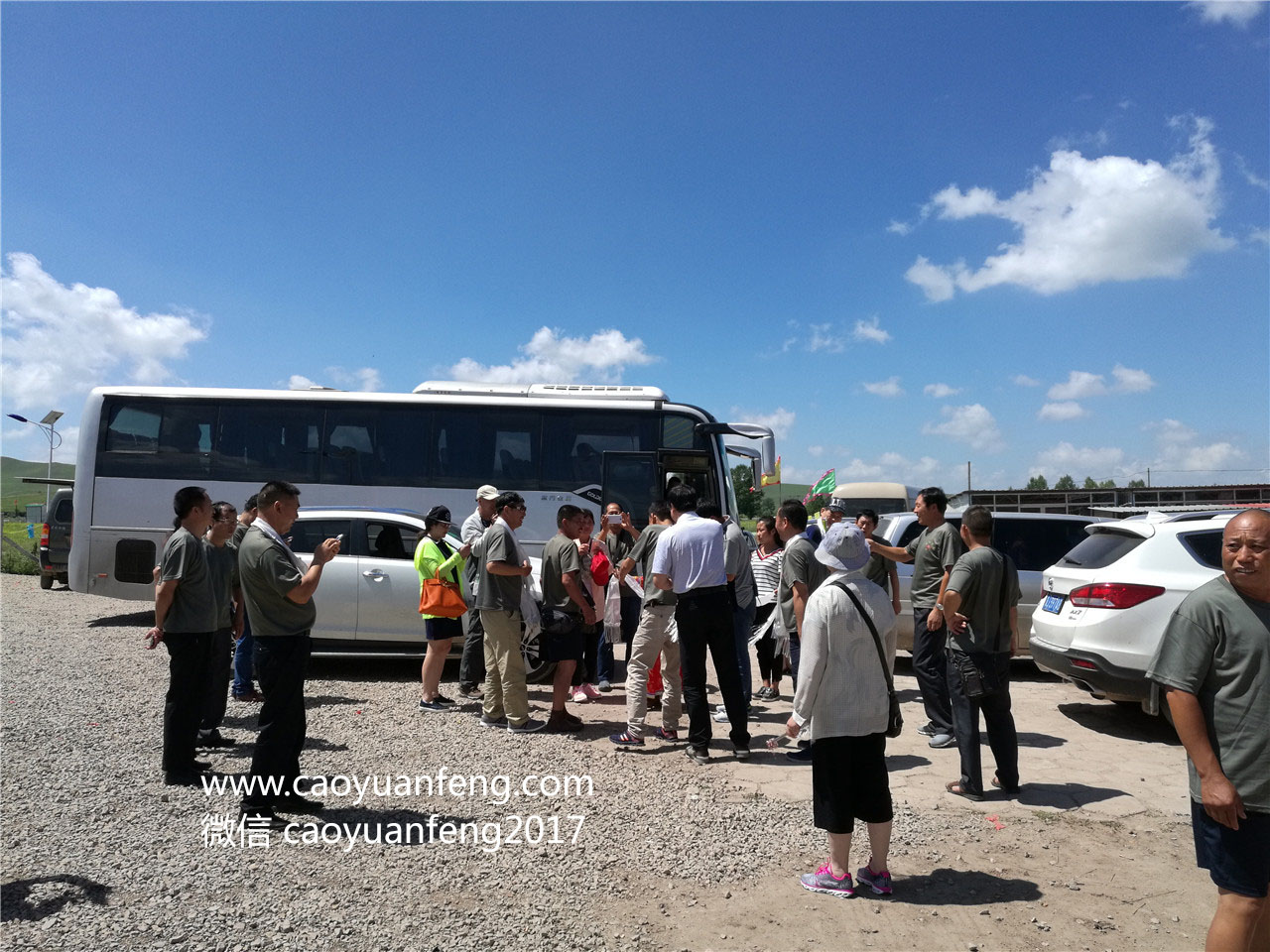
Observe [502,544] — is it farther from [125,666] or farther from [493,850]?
[125,666]

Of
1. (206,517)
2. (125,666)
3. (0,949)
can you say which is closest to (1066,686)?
(206,517)

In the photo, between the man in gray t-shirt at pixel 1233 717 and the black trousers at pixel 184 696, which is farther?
the black trousers at pixel 184 696

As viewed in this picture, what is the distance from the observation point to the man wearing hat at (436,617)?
24.5 feet

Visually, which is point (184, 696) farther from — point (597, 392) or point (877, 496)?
point (877, 496)

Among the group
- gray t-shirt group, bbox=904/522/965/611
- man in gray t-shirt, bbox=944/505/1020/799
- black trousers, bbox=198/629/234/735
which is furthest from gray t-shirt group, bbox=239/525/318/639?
gray t-shirt group, bbox=904/522/965/611

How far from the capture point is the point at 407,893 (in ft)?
12.4

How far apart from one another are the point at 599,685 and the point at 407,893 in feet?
16.5

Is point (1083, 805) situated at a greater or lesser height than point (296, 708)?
lesser

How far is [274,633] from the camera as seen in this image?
4480 millimetres

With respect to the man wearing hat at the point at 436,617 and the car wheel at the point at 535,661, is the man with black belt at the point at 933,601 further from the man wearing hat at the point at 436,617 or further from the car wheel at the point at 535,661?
the man wearing hat at the point at 436,617

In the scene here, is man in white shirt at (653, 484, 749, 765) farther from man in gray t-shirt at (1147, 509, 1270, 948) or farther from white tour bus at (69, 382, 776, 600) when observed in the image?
white tour bus at (69, 382, 776, 600)

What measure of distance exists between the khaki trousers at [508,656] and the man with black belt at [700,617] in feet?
4.37

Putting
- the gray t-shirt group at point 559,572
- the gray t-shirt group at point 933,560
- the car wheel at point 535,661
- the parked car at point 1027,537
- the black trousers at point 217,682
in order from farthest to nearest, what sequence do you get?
the parked car at point 1027,537 → the car wheel at point 535,661 → the gray t-shirt group at point 559,572 → the gray t-shirt group at point 933,560 → the black trousers at point 217,682

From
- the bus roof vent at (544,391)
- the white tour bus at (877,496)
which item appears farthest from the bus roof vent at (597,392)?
the white tour bus at (877,496)
